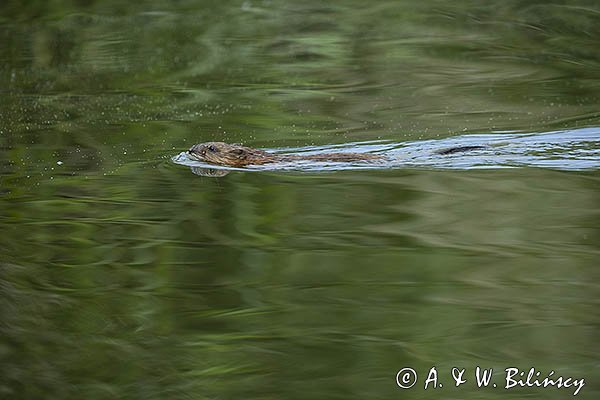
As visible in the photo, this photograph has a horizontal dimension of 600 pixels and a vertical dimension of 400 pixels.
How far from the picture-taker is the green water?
483 cm

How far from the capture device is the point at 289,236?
679 centimetres

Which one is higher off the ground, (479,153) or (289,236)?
(289,236)

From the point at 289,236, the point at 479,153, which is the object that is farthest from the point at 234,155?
the point at 289,236

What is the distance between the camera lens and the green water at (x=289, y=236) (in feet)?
15.9

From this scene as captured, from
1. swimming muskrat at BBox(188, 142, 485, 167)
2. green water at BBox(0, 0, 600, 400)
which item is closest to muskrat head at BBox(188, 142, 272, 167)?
swimming muskrat at BBox(188, 142, 485, 167)

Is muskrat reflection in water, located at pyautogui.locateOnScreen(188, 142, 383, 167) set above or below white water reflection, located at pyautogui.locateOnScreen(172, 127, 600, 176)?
above

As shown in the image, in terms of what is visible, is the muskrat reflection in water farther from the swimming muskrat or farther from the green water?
the green water

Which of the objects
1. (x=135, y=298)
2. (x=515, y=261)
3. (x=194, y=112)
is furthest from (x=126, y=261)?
(x=194, y=112)

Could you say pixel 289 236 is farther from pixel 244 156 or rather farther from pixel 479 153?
pixel 479 153

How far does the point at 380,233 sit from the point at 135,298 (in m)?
1.69

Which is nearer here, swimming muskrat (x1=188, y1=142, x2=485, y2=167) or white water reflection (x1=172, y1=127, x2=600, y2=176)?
white water reflection (x1=172, y1=127, x2=600, y2=176)

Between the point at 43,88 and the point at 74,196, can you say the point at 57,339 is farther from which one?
the point at 43,88

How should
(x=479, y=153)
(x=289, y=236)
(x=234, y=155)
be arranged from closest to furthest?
(x=289, y=236) < (x=234, y=155) < (x=479, y=153)

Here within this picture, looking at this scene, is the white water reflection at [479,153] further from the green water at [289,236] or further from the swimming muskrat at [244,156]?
the green water at [289,236]
